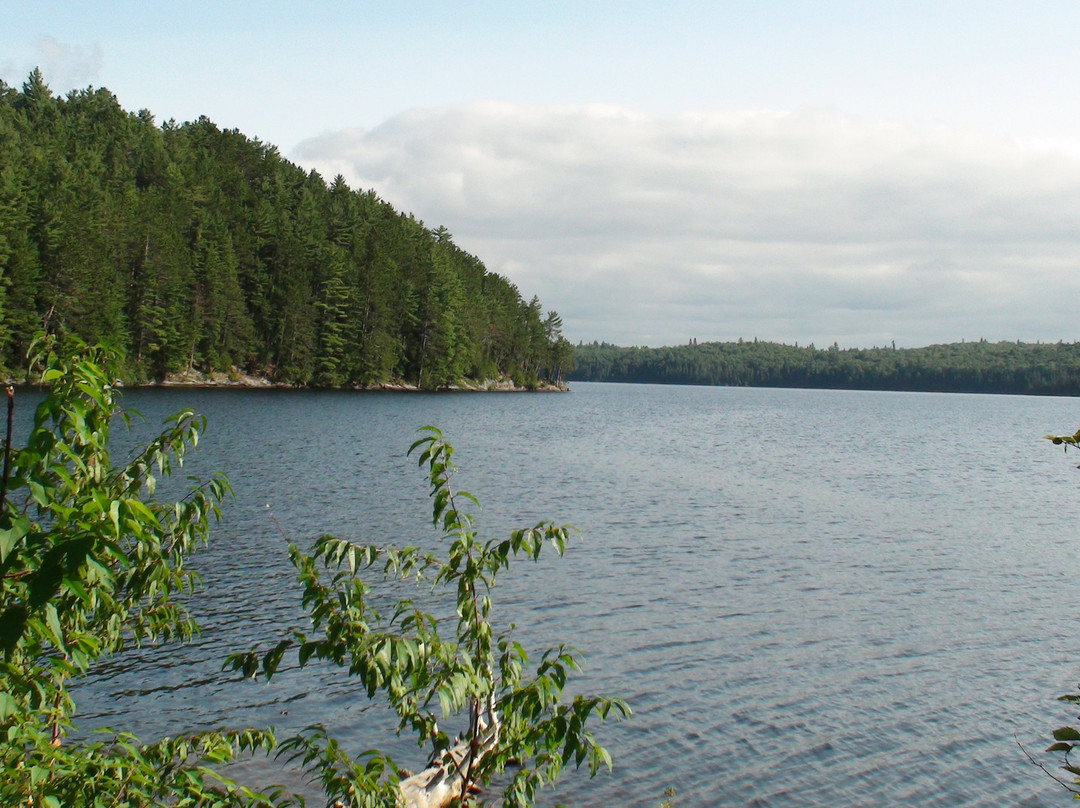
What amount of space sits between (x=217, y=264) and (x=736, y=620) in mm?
93847

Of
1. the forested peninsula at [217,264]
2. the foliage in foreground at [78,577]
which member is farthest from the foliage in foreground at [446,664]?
the forested peninsula at [217,264]

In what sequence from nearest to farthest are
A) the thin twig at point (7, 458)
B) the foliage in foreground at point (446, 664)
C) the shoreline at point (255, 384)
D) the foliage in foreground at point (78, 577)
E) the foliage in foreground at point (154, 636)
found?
1. the foliage in foreground at point (78, 577)
2. the thin twig at point (7, 458)
3. the foliage in foreground at point (154, 636)
4. the foliage in foreground at point (446, 664)
5. the shoreline at point (255, 384)

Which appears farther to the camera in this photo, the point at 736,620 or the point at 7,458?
the point at 736,620

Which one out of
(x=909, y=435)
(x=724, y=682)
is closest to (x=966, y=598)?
(x=724, y=682)

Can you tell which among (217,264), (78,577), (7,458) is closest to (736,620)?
(7,458)

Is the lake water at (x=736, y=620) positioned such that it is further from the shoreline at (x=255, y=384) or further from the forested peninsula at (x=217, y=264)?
the shoreline at (x=255, y=384)

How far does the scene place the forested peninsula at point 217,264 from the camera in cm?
8019

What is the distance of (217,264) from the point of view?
101 metres

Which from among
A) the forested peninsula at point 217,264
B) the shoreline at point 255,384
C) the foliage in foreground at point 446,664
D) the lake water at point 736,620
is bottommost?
the lake water at point 736,620

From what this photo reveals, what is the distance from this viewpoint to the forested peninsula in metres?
80.2

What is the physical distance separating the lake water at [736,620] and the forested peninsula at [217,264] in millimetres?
41941

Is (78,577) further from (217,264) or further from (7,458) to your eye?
(217,264)

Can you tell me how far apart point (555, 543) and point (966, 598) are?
20.4 m

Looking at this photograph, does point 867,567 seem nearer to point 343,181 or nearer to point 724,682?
point 724,682
